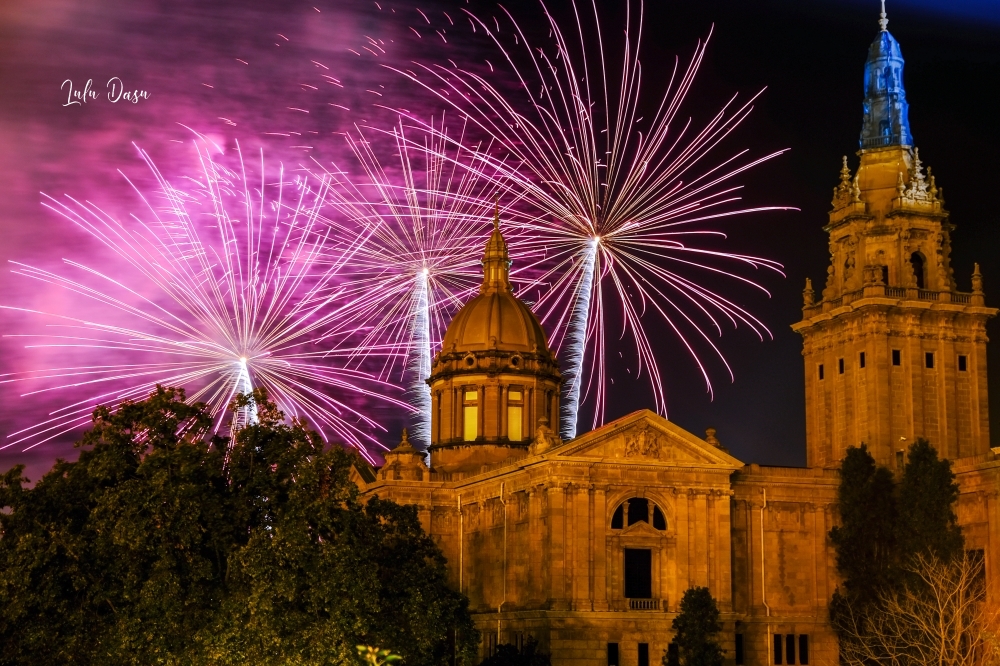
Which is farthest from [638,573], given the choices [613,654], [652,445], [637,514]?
[652,445]

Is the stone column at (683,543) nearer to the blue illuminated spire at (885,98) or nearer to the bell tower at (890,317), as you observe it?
the bell tower at (890,317)

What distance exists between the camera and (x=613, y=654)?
99.2 metres

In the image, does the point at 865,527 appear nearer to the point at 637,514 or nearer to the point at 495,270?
the point at 637,514

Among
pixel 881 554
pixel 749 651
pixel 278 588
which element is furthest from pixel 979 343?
pixel 278 588

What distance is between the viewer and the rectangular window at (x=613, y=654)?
99.1 meters

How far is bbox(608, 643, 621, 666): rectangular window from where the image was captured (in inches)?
3900

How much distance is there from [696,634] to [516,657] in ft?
33.2

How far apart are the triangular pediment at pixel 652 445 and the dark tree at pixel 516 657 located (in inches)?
522

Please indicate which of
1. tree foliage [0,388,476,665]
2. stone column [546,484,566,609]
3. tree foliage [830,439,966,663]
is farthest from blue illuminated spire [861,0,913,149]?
tree foliage [0,388,476,665]

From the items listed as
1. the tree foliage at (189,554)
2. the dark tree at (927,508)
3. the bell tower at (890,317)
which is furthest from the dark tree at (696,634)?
the tree foliage at (189,554)

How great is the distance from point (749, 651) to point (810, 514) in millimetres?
9821

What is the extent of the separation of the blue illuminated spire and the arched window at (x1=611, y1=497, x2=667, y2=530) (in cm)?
3015

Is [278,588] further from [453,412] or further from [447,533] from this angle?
[453,412]

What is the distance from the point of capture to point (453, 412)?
124 metres
